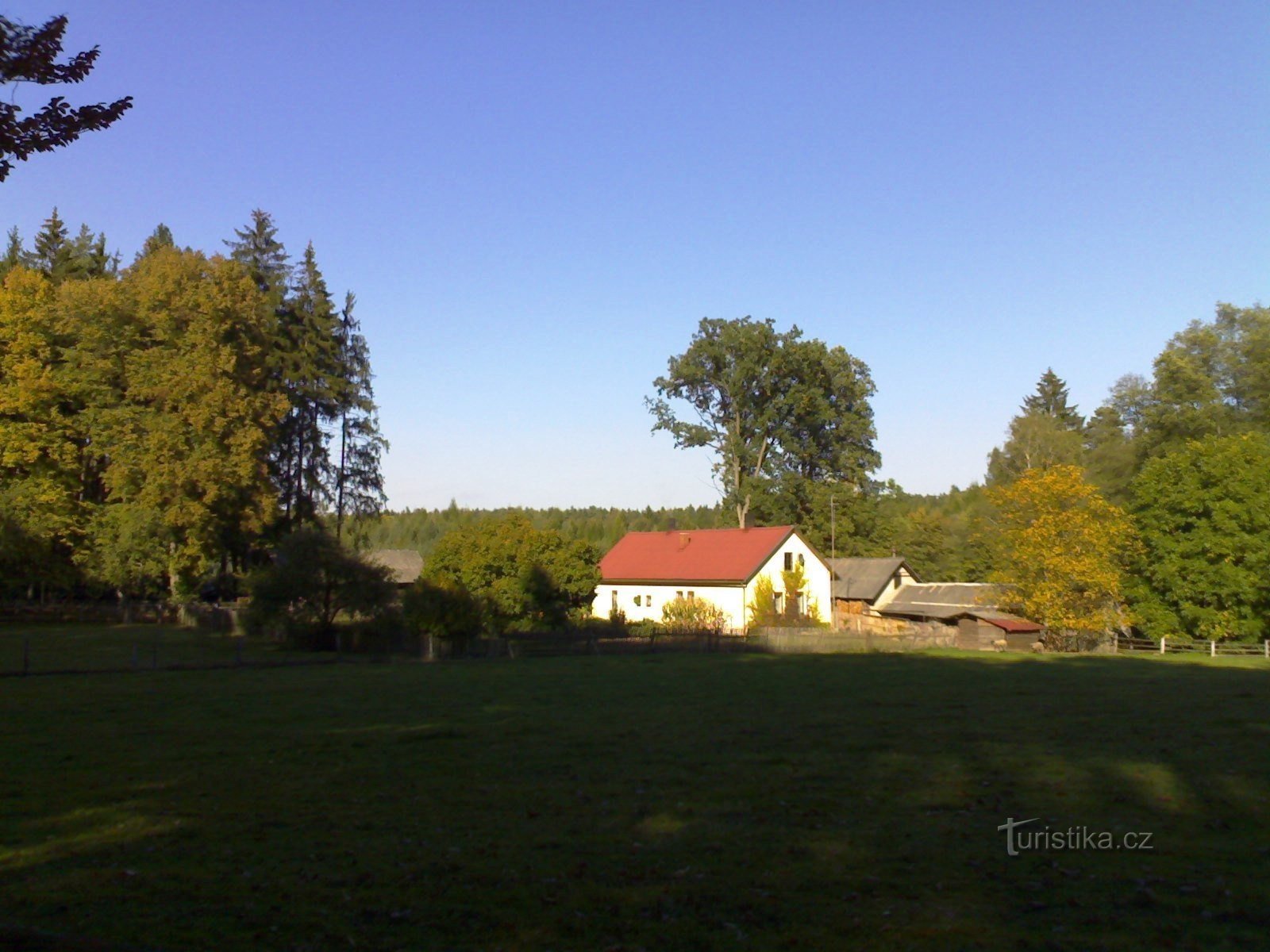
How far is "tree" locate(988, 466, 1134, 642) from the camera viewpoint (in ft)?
178

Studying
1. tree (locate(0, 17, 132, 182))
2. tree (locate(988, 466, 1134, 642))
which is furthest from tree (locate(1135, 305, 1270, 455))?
tree (locate(0, 17, 132, 182))

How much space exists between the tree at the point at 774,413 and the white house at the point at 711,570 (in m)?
8.03

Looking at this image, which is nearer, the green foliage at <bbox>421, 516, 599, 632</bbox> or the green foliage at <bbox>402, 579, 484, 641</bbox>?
the green foliage at <bbox>402, 579, 484, 641</bbox>

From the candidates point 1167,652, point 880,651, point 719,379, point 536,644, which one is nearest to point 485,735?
point 536,644

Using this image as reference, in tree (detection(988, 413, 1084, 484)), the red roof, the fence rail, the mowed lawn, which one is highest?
tree (detection(988, 413, 1084, 484))

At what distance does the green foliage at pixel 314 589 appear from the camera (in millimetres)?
40125

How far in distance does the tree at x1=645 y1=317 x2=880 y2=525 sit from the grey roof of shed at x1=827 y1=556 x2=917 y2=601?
4.25 m

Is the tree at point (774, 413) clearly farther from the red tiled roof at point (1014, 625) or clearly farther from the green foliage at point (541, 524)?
the green foliage at point (541, 524)

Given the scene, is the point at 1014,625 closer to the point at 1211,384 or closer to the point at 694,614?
the point at 694,614

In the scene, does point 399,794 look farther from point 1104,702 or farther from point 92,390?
point 92,390

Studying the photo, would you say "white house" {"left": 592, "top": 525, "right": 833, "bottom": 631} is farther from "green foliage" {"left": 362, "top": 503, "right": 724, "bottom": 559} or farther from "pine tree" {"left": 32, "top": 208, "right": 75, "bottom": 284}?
"green foliage" {"left": 362, "top": 503, "right": 724, "bottom": 559}

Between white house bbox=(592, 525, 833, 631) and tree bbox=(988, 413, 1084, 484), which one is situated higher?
tree bbox=(988, 413, 1084, 484)

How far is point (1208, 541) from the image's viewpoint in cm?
5200

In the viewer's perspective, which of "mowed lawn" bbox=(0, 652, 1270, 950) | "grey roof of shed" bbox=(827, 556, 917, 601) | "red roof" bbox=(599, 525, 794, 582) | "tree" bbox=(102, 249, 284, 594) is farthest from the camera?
"grey roof of shed" bbox=(827, 556, 917, 601)
